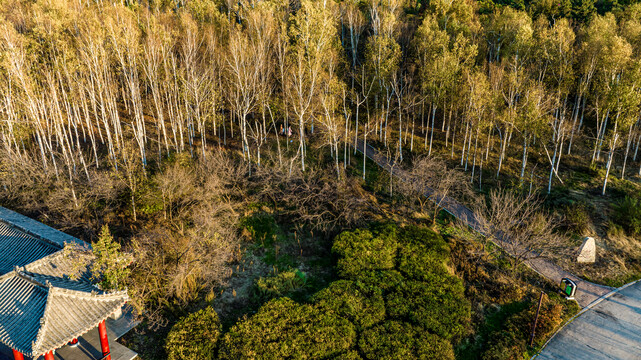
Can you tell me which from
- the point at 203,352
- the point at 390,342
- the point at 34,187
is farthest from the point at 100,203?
the point at 390,342

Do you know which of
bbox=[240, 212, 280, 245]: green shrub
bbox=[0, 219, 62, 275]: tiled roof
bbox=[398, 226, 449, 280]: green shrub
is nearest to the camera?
bbox=[0, 219, 62, 275]: tiled roof

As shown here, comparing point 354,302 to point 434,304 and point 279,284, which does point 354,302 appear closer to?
point 434,304

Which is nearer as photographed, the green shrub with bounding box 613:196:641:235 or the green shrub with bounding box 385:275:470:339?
the green shrub with bounding box 385:275:470:339

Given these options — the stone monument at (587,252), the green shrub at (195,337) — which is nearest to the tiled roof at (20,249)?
the green shrub at (195,337)

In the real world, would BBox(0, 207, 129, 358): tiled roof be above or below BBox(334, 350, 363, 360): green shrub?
above

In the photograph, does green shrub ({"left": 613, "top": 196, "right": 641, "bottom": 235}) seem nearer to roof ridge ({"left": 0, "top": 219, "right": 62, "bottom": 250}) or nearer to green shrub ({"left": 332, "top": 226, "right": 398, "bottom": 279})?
green shrub ({"left": 332, "top": 226, "right": 398, "bottom": 279})

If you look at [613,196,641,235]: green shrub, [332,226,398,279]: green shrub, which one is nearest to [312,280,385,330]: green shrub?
[332,226,398,279]: green shrub

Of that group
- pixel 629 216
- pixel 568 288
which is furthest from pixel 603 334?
pixel 629 216
